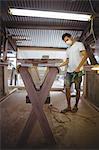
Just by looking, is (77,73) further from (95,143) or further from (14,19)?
(14,19)

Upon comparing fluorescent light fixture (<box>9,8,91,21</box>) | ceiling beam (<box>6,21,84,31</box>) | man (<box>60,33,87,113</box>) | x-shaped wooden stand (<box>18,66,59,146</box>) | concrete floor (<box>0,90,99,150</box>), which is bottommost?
concrete floor (<box>0,90,99,150</box>)

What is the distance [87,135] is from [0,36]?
326cm

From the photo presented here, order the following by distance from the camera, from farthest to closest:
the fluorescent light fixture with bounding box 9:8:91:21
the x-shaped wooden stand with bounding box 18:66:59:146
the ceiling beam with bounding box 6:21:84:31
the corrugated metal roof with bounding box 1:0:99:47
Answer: the ceiling beam with bounding box 6:21:84:31
the corrugated metal roof with bounding box 1:0:99:47
the fluorescent light fixture with bounding box 9:8:91:21
the x-shaped wooden stand with bounding box 18:66:59:146

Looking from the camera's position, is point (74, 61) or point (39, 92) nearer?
point (39, 92)

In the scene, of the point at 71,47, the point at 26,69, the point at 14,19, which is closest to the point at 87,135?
the point at 26,69

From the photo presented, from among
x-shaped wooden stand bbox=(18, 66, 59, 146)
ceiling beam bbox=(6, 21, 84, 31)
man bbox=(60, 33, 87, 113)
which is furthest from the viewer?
ceiling beam bbox=(6, 21, 84, 31)

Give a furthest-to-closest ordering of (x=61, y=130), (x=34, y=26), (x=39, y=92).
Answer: (x=34, y=26) → (x=61, y=130) → (x=39, y=92)

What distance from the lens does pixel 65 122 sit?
2.73 metres

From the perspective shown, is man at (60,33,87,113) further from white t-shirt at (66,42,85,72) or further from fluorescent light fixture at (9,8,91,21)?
fluorescent light fixture at (9,8,91,21)

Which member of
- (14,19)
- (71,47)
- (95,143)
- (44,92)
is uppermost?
(14,19)

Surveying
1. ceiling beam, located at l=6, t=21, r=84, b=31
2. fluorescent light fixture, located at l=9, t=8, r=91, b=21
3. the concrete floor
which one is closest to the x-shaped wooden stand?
the concrete floor

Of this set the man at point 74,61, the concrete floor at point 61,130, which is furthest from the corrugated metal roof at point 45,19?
the concrete floor at point 61,130

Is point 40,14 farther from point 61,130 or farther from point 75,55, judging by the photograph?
point 61,130

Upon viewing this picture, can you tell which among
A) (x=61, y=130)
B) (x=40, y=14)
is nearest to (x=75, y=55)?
(x=40, y=14)
